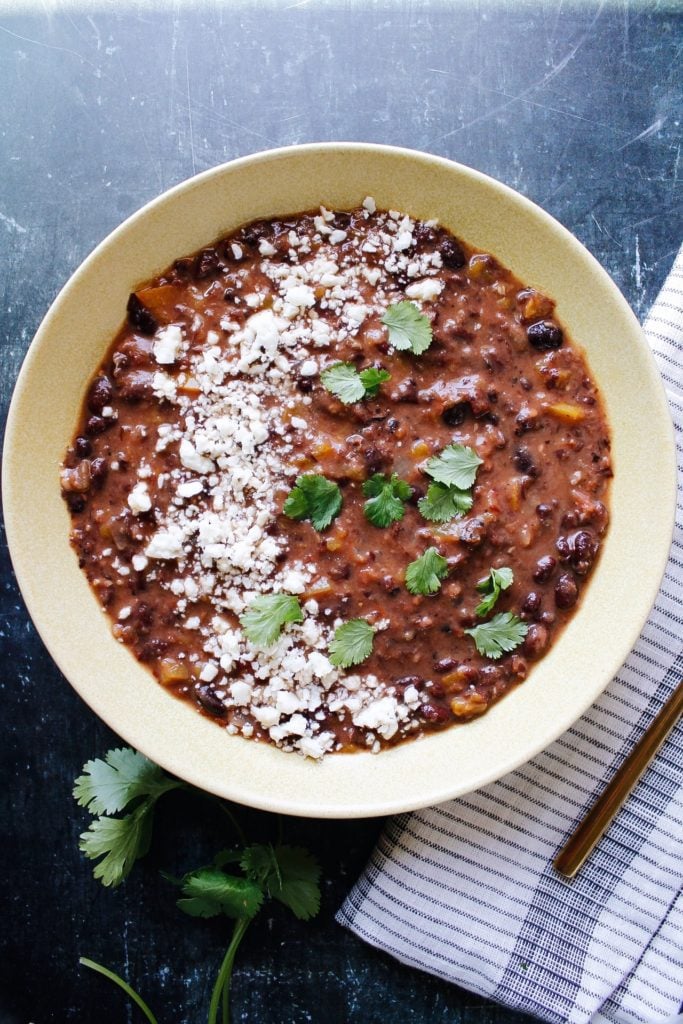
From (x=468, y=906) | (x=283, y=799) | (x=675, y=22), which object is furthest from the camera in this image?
(x=675, y=22)

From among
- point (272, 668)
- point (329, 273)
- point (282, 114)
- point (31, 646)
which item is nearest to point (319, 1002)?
point (272, 668)

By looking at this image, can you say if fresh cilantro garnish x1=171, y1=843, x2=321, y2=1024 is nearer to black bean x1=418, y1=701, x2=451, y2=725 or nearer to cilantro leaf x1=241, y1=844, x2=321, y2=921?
cilantro leaf x1=241, y1=844, x2=321, y2=921

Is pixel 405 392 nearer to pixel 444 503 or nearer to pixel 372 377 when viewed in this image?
pixel 372 377

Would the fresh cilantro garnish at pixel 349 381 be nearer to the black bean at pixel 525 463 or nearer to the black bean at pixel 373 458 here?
the black bean at pixel 373 458

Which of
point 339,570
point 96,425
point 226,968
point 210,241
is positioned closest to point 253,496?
point 339,570

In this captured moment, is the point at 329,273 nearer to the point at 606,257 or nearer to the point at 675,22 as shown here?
the point at 606,257

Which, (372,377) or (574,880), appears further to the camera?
(574,880)

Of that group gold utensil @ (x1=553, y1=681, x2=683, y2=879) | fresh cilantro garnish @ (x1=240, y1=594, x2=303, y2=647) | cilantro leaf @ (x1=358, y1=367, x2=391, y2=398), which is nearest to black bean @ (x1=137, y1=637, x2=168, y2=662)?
fresh cilantro garnish @ (x1=240, y1=594, x2=303, y2=647)
